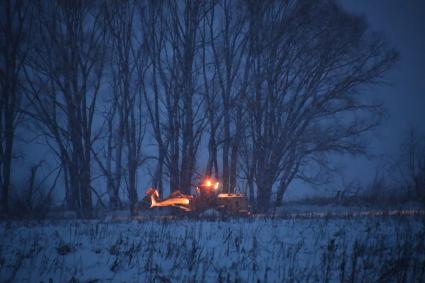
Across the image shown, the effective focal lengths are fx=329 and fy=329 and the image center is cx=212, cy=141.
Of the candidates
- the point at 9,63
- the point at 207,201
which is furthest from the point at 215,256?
the point at 9,63

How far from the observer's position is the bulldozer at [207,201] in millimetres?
13102

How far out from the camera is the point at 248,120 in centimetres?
1811

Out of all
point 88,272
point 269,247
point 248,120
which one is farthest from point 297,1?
point 88,272

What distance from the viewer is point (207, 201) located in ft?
45.5

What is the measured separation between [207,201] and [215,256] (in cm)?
774

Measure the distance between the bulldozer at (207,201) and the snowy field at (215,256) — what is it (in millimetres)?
4552

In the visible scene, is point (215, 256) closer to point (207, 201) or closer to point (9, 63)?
point (207, 201)

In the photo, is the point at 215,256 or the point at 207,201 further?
the point at 207,201

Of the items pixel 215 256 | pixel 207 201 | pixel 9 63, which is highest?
pixel 9 63

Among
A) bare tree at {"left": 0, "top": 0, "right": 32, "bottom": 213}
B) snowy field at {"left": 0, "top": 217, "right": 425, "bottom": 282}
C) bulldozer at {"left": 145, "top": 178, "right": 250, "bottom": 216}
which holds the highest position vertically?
bare tree at {"left": 0, "top": 0, "right": 32, "bottom": 213}

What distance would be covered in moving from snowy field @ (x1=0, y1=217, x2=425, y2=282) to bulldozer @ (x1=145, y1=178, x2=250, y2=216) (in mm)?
4552

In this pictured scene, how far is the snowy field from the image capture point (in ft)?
16.5

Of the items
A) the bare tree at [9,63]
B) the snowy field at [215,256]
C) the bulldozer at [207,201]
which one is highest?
the bare tree at [9,63]

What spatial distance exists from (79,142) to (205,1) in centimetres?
986
